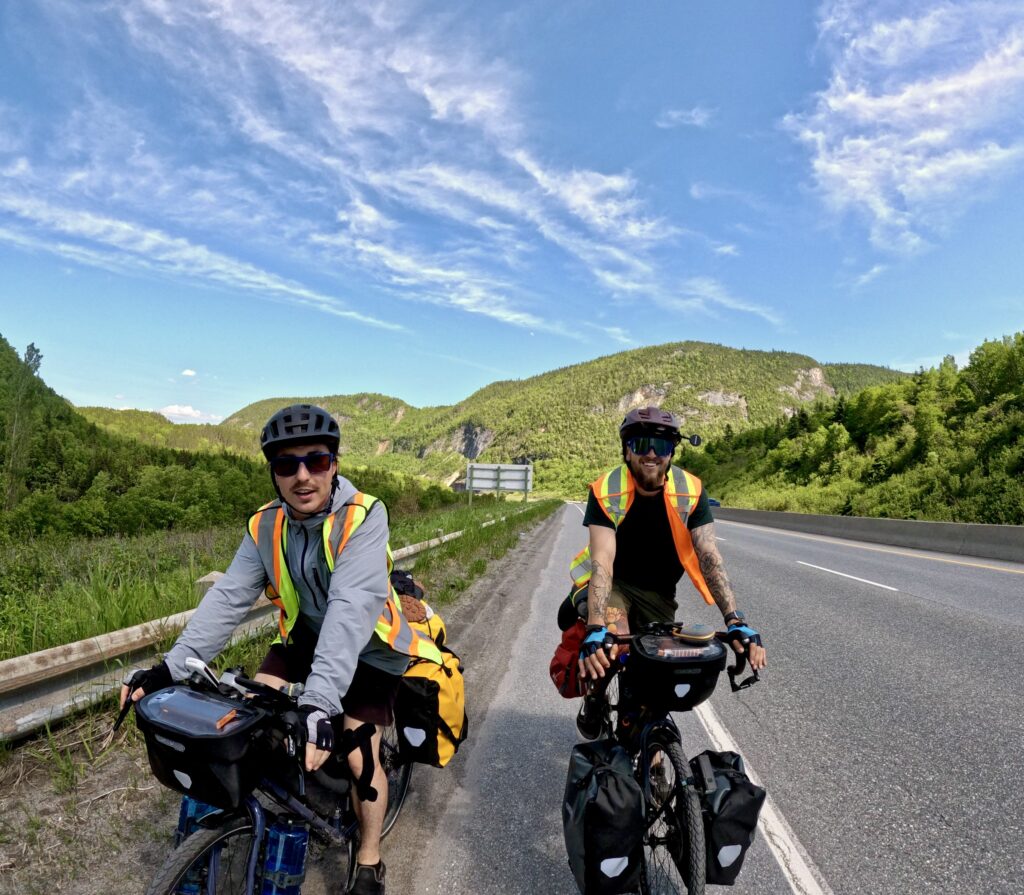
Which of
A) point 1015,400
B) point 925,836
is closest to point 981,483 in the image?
point 1015,400

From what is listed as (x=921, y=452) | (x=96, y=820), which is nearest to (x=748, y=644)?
(x=96, y=820)

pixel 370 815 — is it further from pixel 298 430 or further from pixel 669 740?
pixel 298 430

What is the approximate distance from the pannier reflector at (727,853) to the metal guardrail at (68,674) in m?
3.12

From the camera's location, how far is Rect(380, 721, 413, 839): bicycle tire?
2.84 meters

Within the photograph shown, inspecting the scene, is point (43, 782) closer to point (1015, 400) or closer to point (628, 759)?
point (628, 759)

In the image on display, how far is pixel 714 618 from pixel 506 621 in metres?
2.69

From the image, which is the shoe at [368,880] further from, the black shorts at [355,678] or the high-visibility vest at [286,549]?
the high-visibility vest at [286,549]

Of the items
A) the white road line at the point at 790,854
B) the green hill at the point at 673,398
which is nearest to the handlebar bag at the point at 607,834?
the white road line at the point at 790,854

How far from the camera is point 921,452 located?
3005 cm

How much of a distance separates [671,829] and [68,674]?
10.1ft

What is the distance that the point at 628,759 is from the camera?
85.3 inches

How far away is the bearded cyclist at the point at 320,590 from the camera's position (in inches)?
82.6

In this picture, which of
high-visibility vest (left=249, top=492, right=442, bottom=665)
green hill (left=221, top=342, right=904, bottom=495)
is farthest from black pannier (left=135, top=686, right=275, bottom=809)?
green hill (left=221, top=342, right=904, bottom=495)

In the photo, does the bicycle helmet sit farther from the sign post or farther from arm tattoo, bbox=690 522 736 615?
the sign post
